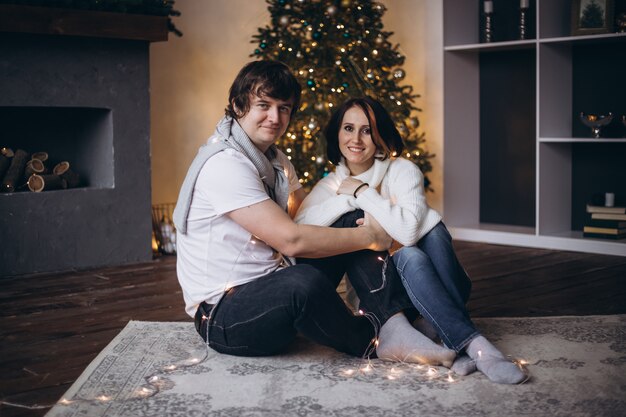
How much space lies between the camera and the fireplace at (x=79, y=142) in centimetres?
410

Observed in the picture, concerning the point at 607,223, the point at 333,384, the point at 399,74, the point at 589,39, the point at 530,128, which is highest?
the point at 589,39

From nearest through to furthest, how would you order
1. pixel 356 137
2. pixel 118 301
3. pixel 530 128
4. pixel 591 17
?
pixel 356 137 < pixel 118 301 < pixel 591 17 < pixel 530 128

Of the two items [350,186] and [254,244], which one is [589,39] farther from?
[254,244]

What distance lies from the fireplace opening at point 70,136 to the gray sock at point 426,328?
236 centimetres

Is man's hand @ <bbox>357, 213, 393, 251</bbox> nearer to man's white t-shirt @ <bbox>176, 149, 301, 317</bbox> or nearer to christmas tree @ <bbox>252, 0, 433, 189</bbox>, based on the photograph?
man's white t-shirt @ <bbox>176, 149, 301, 317</bbox>

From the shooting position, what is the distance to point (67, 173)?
14.6 feet

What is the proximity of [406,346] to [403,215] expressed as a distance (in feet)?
1.42

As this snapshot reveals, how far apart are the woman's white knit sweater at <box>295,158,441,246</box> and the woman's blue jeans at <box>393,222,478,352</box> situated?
0.19 ft

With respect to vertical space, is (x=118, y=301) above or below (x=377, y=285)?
below

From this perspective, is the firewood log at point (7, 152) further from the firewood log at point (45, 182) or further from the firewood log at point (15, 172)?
the firewood log at point (45, 182)

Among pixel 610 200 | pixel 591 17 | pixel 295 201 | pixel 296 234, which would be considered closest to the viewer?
pixel 296 234

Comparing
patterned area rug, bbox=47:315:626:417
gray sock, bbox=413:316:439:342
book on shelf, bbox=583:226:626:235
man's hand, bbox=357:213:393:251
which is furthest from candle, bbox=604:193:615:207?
man's hand, bbox=357:213:393:251

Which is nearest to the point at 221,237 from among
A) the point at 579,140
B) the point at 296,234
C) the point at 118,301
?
the point at 296,234

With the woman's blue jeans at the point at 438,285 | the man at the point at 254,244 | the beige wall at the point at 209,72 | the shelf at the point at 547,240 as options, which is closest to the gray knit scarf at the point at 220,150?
the man at the point at 254,244
